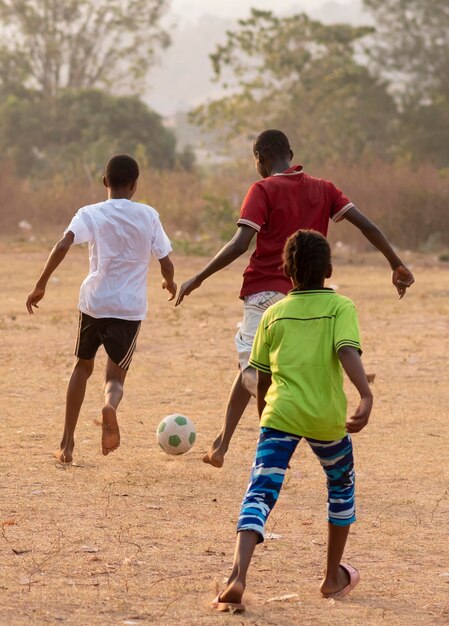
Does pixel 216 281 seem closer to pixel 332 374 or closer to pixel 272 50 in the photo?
pixel 332 374

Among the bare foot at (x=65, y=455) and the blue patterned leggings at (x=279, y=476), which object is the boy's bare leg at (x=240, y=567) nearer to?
the blue patterned leggings at (x=279, y=476)

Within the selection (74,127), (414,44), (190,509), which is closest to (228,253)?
(190,509)

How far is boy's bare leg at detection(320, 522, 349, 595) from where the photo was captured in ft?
13.3

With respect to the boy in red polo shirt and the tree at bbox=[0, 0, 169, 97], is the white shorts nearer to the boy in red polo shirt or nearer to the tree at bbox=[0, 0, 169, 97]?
the boy in red polo shirt

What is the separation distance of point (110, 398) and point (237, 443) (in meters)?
1.14

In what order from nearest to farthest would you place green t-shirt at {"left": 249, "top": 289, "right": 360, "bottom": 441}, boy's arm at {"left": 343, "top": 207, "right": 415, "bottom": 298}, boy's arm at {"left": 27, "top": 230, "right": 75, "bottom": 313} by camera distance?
green t-shirt at {"left": 249, "top": 289, "right": 360, "bottom": 441} → boy's arm at {"left": 343, "top": 207, "right": 415, "bottom": 298} → boy's arm at {"left": 27, "top": 230, "right": 75, "bottom": 313}

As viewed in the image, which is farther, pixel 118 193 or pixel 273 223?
pixel 118 193

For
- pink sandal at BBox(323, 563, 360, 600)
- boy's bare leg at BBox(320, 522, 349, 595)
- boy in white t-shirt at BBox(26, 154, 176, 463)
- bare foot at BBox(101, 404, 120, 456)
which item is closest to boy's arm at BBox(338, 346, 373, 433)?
boy's bare leg at BBox(320, 522, 349, 595)

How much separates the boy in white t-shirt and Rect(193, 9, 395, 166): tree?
26.9 meters

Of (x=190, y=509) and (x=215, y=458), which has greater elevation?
(x=215, y=458)

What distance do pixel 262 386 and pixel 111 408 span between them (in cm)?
177

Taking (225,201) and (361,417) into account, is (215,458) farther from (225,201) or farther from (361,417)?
(225,201)

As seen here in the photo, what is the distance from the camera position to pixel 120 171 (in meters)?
5.90

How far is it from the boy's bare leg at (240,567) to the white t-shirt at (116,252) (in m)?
2.29
